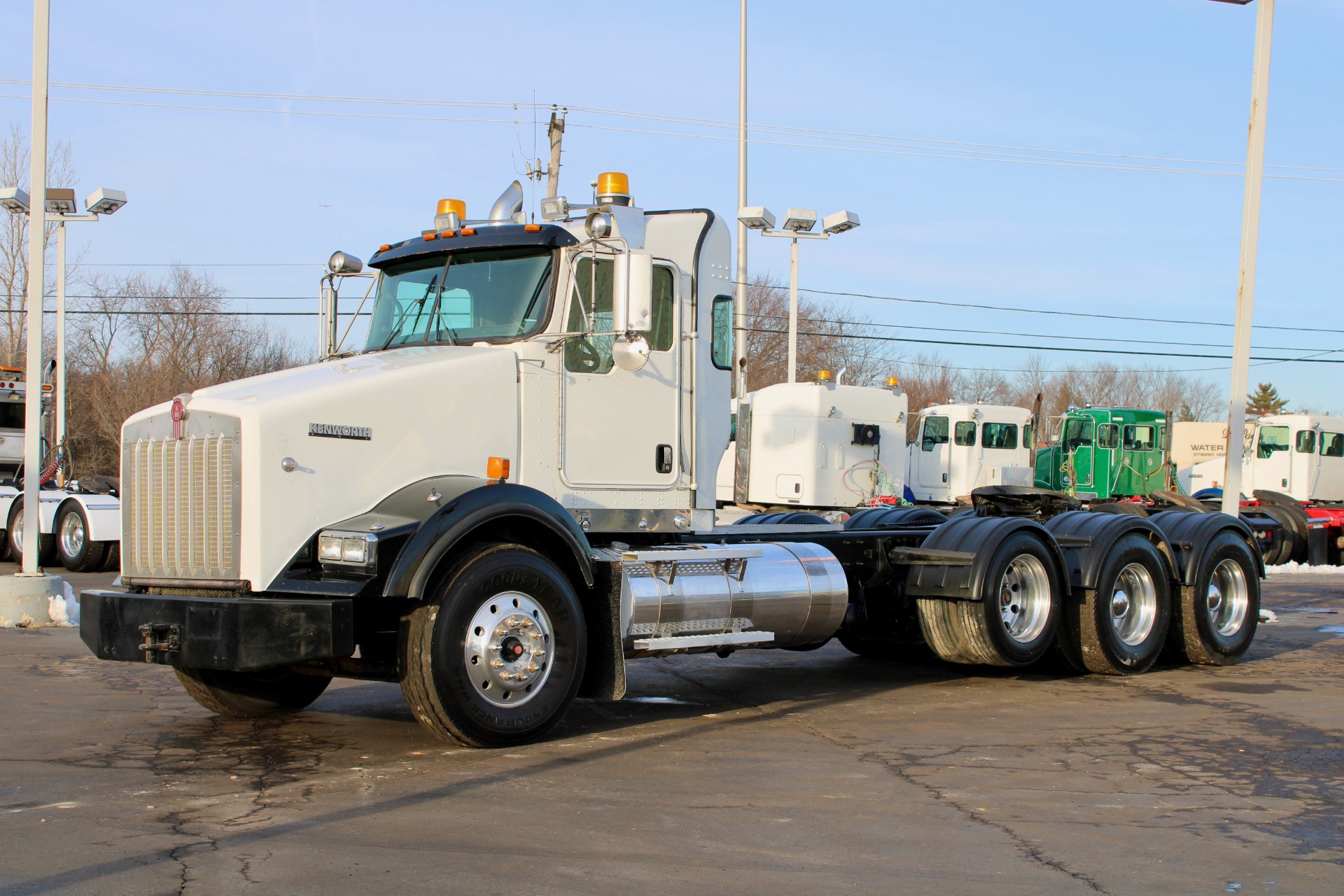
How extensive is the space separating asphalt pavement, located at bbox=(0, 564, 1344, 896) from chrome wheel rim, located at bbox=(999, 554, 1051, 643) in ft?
1.65

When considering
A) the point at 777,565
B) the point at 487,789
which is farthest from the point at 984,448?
the point at 487,789

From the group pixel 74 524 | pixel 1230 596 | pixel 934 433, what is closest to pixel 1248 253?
pixel 1230 596

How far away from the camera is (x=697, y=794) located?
6.01 meters

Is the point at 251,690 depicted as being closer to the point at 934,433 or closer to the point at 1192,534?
the point at 1192,534

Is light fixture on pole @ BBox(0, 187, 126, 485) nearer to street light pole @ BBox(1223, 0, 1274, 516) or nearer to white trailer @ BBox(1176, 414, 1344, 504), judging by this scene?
street light pole @ BBox(1223, 0, 1274, 516)

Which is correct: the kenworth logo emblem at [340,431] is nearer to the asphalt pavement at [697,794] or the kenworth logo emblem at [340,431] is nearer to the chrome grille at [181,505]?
the chrome grille at [181,505]

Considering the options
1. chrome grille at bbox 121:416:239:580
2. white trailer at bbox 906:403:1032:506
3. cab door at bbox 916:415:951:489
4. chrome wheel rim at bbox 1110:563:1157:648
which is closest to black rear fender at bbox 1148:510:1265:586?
chrome wheel rim at bbox 1110:563:1157:648

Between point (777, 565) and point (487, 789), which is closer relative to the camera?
point (487, 789)

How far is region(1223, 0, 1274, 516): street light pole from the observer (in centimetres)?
1567

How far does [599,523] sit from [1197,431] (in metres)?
29.2

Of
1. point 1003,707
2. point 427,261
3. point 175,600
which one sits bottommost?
point 1003,707

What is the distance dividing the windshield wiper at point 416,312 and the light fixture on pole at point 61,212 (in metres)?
18.7

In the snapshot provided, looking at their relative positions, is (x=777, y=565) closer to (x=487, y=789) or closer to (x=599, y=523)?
(x=599, y=523)

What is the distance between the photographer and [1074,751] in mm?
7156
